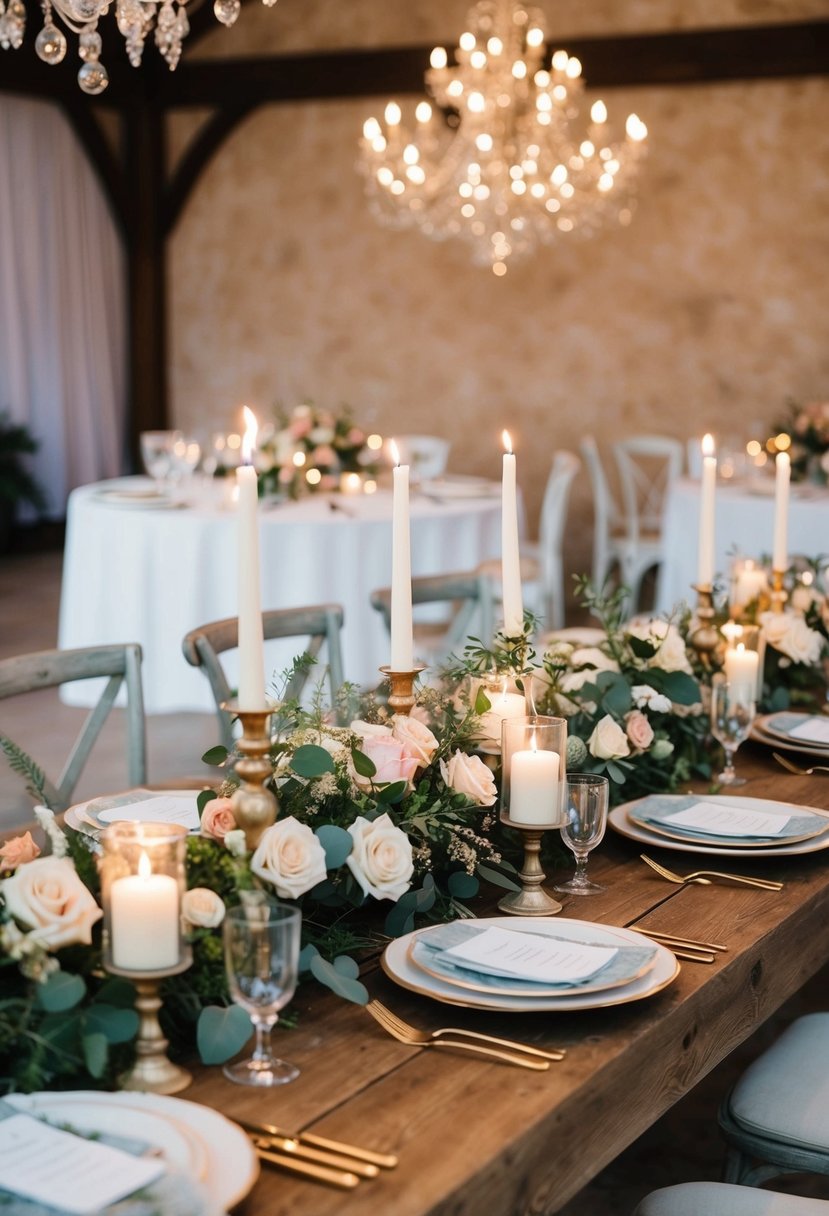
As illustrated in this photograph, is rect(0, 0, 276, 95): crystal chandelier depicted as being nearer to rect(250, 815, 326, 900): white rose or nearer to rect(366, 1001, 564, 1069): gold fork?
rect(250, 815, 326, 900): white rose

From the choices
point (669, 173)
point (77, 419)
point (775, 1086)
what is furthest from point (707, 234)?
point (775, 1086)

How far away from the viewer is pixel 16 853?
139 cm

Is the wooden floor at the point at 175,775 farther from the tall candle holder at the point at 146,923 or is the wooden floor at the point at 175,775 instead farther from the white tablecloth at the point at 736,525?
the white tablecloth at the point at 736,525

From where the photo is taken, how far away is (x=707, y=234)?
8477 mm

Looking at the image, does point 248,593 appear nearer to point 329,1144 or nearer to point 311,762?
point 311,762

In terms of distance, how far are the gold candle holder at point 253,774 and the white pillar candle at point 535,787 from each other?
0.34 meters

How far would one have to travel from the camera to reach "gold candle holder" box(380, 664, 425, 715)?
1.73 metres

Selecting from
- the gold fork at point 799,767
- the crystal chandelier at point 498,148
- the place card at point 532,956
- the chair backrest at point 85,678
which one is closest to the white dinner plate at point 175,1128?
the place card at point 532,956

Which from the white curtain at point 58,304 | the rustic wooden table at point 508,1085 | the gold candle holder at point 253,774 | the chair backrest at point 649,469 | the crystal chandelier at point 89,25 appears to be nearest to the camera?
the rustic wooden table at point 508,1085

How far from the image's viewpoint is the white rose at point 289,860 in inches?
53.7

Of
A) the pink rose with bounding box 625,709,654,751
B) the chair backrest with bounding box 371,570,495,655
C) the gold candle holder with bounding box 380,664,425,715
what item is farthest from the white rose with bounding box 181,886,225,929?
the chair backrest with bounding box 371,570,495,655

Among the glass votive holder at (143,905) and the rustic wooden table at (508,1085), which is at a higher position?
the glass votive holder at (143,905)

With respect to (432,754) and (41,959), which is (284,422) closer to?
(432,754)

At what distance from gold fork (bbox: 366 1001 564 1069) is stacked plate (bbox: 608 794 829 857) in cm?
63
